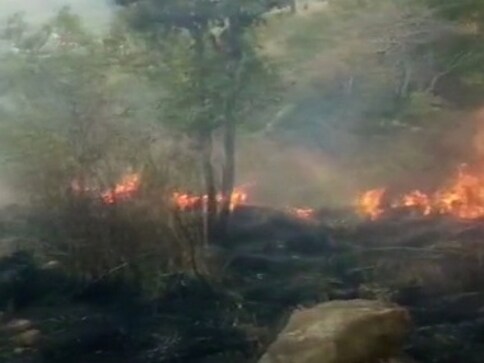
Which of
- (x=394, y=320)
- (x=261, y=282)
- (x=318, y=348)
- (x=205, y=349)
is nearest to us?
(x=318, y=348)

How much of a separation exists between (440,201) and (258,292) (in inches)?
52.6

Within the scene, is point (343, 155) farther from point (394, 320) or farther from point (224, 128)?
point (394, 320)

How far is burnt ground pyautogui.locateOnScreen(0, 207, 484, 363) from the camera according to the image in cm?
465

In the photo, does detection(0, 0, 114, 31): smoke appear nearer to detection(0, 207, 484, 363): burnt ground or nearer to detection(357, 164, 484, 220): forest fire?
detection(0, 207, 484, 363): burnt ground

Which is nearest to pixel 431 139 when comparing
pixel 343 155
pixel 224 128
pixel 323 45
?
pixel 343 155

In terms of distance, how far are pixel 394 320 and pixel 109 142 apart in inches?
87.4

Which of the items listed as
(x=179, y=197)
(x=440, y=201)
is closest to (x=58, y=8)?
(x=179, y=197)

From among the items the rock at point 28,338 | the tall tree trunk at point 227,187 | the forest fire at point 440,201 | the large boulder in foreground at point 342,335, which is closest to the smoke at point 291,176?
the tall tree trunk at point 227,187

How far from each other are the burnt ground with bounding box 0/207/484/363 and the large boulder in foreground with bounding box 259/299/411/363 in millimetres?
370

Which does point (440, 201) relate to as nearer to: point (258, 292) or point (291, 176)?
point (291, 176)

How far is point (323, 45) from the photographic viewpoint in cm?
559

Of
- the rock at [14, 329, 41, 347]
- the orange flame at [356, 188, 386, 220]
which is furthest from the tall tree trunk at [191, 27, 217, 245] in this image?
the rock at [14, 329, 41, 347]

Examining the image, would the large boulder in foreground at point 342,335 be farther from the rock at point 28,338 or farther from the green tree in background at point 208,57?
the green tree in background at point 208,57

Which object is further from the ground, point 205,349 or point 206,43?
point 206,43
